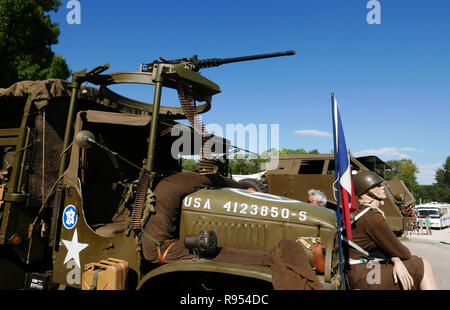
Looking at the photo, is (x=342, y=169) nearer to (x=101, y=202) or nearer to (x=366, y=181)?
(x=366, y=181)

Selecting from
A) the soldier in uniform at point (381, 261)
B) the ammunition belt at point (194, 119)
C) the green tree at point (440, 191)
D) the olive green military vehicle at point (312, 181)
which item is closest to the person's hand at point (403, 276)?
the soldier in uniform at point (381, 261)

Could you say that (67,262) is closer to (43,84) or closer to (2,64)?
(43,84)

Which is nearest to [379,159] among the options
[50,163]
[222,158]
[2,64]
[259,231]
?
[222,158]

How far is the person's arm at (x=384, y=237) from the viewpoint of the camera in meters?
2.70

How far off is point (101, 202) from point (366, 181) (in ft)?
10.8

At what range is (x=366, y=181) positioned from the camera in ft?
10.1

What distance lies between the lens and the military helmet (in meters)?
3.04

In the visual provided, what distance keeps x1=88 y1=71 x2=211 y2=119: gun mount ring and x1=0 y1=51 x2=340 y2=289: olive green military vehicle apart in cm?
1

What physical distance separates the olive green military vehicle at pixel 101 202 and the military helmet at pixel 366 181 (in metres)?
0.35

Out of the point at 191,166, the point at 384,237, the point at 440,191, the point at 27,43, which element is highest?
the point at 27,43

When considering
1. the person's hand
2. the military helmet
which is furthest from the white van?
the person's hand

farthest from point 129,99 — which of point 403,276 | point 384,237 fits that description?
point 403,276

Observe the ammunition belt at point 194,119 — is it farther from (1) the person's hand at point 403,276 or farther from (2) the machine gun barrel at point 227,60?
(2) the machine gun barrel at point 227,60

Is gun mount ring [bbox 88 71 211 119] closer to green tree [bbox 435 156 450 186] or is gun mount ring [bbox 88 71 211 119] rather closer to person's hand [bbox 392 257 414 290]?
person's hand [bbox 392 257 414 290]
